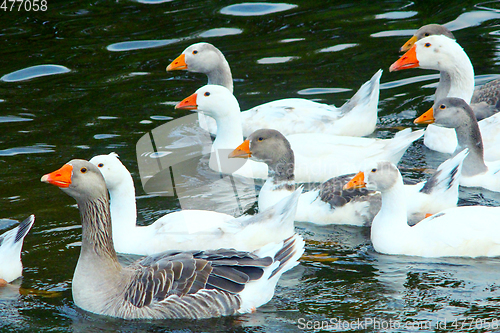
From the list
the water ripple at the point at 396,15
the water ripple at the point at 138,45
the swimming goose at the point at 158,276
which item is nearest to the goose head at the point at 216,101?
the swimming goose at the point at 158,276

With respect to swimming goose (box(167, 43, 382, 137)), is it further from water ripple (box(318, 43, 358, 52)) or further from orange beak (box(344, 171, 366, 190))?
water ripple (box(318, 43, 358, 52))

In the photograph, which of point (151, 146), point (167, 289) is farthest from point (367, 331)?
point (151, 146)

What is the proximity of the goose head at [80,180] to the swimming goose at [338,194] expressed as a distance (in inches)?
97.9

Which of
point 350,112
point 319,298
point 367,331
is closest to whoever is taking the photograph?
point 367,331

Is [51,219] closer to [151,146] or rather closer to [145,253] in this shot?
[145,253]

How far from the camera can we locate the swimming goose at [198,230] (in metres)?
6.87

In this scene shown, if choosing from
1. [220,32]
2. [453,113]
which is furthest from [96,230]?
[220,32]

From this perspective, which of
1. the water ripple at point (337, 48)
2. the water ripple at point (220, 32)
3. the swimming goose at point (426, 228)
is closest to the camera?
the swimming goose at point (426, 228)

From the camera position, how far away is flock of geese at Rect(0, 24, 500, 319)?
5.97 meters

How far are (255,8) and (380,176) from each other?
361 inches

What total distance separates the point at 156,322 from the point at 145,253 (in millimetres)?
1404

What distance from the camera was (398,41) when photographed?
1341 cm

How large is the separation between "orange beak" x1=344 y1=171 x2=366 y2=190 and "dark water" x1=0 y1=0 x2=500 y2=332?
0.62m

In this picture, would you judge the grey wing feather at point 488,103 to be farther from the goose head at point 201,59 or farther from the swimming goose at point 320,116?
the goose head at point 201,59
